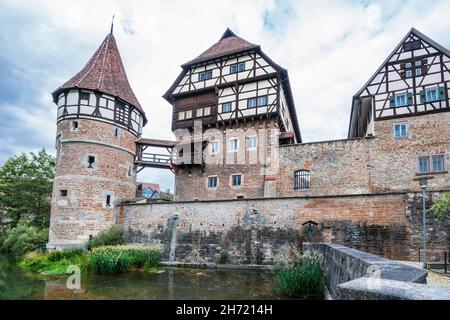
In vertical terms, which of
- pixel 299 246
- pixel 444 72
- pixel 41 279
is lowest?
pixel 41 279

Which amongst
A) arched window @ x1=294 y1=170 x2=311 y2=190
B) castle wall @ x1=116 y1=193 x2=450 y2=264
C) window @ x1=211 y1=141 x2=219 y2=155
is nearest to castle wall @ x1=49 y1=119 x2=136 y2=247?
castle wall @ x1=116 y1=193 x2=450 y2=264

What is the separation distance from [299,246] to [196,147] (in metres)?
12.2

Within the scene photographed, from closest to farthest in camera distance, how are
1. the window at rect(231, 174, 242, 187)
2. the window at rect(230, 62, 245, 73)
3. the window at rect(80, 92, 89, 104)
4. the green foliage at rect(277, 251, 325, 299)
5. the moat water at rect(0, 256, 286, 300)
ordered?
the green foliage at rect(277, 251, 325, 299), the moat water at rect(0, 256, 286, 300), the window at rect(80, 92, 89, 104), the window at rect(231, 174, 242, 187), the window at rect(230, 62, 245, 73)

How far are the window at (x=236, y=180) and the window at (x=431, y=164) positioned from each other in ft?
37.6

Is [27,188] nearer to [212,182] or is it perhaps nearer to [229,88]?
[212,182]

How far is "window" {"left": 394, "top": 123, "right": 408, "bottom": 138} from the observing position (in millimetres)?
18938

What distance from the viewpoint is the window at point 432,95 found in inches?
714

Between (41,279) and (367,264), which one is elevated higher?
(367,264)

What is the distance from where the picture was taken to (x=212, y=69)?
2427cm

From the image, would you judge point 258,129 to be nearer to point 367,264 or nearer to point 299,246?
point 299,246

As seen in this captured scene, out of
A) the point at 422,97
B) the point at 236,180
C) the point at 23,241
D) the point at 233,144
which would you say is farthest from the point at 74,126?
the point at 422,97

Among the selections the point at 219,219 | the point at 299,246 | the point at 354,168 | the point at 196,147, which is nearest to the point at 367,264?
the point at 299,246

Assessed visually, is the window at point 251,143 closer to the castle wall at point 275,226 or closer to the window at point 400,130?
the castle wall at point 275,226

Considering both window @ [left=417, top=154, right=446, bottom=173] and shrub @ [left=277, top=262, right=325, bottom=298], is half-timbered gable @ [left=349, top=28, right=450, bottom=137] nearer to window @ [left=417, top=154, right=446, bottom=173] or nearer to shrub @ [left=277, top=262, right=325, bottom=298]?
window @ [left=417, top=154, right=446, bottom=173]
